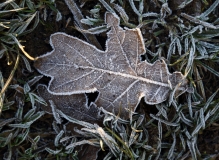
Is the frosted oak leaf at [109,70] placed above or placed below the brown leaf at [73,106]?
above

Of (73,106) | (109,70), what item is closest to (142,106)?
(109,70)

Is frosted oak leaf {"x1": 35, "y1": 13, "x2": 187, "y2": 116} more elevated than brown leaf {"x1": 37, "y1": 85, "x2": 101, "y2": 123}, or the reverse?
frosted oak leaf {"x1": 35, "y1": 13, "x2": 187, "y2": 116}

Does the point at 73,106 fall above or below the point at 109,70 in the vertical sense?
below

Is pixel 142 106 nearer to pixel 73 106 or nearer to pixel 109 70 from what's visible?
pixel 109 70

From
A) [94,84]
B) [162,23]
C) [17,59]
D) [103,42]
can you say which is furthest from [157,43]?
[17,59]
